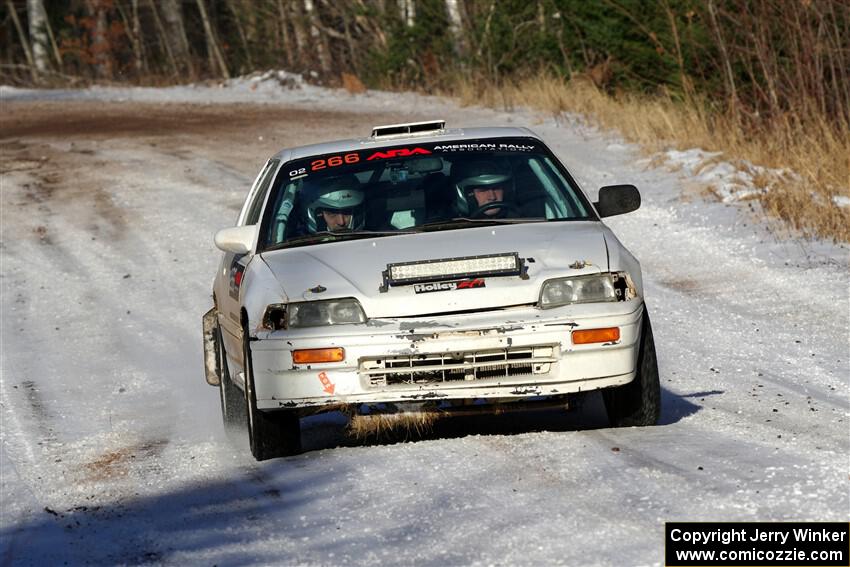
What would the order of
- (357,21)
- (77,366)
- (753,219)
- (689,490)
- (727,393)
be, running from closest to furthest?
(689,490)
(727,393)
(77,366)
(753,219)
(357,21)

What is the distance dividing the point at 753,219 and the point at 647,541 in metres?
10.4

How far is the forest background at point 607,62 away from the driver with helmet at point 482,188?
6.27 m

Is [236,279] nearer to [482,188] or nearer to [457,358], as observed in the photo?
[482,188]

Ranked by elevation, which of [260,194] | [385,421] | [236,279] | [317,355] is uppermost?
[260,194]

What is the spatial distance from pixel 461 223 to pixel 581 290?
976 millimetres

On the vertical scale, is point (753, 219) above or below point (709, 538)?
below

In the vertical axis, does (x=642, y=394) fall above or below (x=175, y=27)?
above

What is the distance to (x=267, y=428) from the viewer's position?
730cm

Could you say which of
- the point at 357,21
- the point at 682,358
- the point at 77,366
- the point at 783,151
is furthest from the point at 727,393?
the point at 357,21

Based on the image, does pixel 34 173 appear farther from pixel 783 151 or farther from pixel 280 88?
pixel 280 88

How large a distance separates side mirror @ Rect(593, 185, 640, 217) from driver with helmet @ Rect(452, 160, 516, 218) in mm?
589

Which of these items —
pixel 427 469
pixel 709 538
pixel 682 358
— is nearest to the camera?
pixel 709 538

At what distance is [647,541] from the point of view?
5.25 m

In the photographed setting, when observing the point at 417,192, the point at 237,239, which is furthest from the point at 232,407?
the point at 417,192
